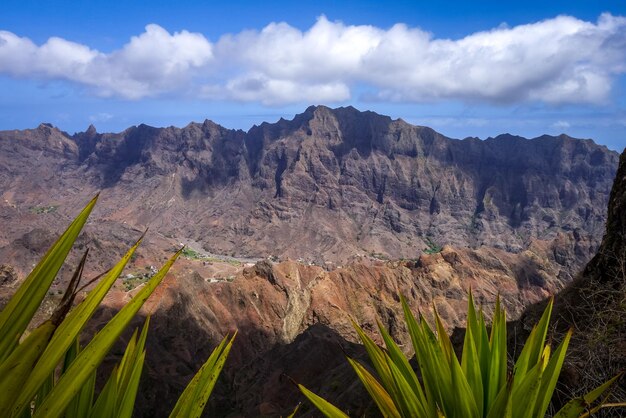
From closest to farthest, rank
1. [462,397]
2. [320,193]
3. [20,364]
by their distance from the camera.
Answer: [20,364] → [462,397] → [320,193]

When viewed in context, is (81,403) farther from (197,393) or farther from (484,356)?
(484,356)

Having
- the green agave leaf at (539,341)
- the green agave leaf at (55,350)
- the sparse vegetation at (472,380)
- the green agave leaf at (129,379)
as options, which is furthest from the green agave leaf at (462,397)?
the green agave leaf at (55,350)

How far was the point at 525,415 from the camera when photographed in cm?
225

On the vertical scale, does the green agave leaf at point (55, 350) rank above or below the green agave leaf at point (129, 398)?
above

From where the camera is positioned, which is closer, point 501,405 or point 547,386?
point 501,405

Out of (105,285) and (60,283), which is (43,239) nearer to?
(60,283)

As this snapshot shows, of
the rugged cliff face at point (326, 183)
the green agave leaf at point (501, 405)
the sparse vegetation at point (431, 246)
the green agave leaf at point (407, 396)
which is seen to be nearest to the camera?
the green agave leaf at point (501, 405)

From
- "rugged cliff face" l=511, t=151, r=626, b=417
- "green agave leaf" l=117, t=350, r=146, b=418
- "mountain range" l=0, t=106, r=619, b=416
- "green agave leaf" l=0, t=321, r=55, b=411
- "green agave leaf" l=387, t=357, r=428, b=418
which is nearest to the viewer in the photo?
"green agave leaf" l=0, t=321, r=55, b=411

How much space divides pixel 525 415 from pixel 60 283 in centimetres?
5612

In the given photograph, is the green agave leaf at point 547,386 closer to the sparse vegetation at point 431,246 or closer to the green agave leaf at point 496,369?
the green agave leaf at point 496,369

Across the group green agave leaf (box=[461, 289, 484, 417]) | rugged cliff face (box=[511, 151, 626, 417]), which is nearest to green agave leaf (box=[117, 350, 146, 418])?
green agave leaf (box=[461, 289, 484, 417])

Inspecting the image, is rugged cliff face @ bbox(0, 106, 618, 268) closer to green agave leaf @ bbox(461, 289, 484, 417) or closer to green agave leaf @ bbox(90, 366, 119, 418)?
green agave leaf @ bbox(461, 289, 484, 417)

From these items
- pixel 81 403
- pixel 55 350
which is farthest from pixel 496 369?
pixel 55 350

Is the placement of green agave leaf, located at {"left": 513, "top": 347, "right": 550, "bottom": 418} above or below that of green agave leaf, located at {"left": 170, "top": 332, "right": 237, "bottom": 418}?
below
